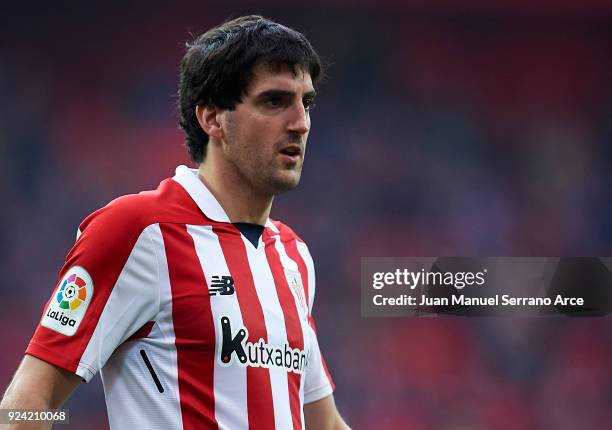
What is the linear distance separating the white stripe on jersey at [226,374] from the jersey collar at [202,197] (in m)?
0.07

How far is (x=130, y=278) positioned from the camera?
1.47 m

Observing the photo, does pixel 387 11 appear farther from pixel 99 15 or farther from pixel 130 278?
pixel 130 278

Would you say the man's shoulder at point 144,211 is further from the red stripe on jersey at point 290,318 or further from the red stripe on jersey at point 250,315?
the red stripe on jersey at point 290,318

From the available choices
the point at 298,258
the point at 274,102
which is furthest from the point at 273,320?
the point at 274,102

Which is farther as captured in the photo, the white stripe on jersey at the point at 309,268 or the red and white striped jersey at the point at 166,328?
the white stripe on jersey at the point at 309,268

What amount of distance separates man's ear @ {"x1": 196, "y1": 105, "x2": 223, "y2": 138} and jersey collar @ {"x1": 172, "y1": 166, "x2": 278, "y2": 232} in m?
0.09

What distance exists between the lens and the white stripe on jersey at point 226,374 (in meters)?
1.47

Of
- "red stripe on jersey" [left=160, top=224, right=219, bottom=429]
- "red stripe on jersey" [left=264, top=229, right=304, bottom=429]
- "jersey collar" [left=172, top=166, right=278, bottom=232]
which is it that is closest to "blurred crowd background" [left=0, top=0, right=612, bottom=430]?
"red stripe on jersey" [left=264, top=229, right=304, bottom=429]

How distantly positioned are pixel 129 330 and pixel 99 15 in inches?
160

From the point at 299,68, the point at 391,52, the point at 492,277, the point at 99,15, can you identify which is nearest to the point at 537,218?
Result: the point at 492,277

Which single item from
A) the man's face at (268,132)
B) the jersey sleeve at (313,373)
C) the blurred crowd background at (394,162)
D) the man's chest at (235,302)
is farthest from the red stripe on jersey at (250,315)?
the blurred crowd background at (394,162)

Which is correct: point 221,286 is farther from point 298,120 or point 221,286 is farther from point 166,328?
point 298,120

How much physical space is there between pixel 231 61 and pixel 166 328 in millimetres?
513

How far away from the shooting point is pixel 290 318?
164 cm
